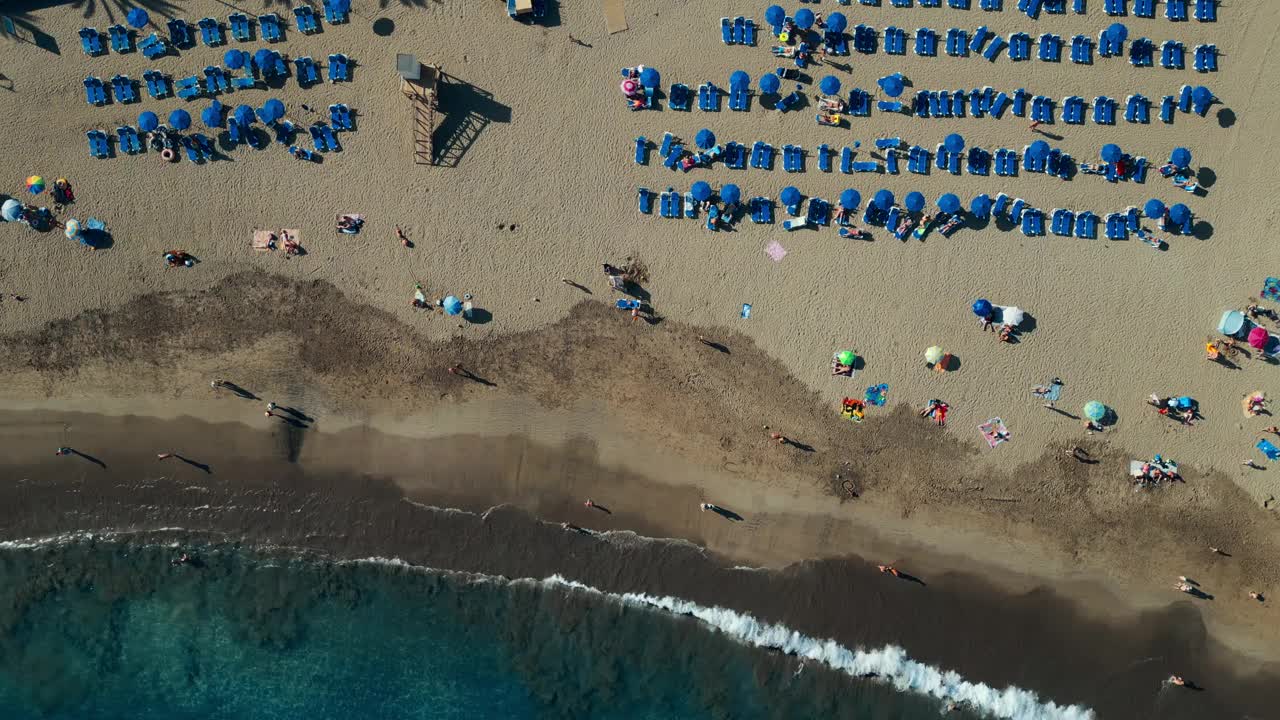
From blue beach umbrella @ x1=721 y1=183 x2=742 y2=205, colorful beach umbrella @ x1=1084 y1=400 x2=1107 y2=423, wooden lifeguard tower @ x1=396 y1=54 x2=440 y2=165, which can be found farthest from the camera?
blue beach umbrella @ x1=721 y1=183 x2=742 y2=205

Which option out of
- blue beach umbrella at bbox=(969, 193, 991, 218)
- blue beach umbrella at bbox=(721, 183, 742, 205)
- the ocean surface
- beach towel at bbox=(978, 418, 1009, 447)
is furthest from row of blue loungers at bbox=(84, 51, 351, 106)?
beach towel at bbox=(978, 418, 1009, 447)

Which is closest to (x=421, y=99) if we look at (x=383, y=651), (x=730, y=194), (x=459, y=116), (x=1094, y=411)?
(x=459, y=116)

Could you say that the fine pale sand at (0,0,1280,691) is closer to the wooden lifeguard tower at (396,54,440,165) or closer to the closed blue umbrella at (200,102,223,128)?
the wooden lifeguard tower at (396,54,440,165)

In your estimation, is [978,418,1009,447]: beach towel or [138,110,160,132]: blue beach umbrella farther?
[978,418,1009,447]: beach towel

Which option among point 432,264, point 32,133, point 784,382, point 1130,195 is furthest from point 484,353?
point 1130,195

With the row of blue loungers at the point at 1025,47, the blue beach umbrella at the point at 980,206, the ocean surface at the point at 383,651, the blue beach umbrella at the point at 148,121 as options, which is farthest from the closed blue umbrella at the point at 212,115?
the blue beach umbrella at the point at 980,206

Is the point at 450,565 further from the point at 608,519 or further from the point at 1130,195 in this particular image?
the point at 1130,195

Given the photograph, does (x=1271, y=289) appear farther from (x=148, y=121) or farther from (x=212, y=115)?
(x=148, y=121)

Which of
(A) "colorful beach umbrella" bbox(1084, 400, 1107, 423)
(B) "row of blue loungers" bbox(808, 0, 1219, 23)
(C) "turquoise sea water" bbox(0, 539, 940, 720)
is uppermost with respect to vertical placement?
(B) "row of blue loungers" bbox(808, 0, 1219, 23)
